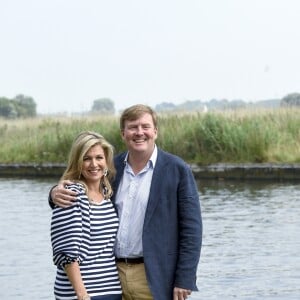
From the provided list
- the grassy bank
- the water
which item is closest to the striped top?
the water

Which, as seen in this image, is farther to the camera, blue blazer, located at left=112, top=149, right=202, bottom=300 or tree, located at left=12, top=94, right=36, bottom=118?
tree, located at left=12, top=94, right=36, bottom=118

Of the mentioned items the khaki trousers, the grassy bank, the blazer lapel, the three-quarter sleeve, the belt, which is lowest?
the grassy bank

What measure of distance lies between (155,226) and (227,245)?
6.64m

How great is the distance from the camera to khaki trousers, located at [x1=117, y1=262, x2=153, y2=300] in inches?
167

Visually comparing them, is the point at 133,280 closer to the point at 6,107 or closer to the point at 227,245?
the point at 227,245

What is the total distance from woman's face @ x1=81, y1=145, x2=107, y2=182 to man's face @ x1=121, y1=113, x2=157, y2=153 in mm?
133

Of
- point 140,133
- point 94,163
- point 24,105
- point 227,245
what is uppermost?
point 140,133

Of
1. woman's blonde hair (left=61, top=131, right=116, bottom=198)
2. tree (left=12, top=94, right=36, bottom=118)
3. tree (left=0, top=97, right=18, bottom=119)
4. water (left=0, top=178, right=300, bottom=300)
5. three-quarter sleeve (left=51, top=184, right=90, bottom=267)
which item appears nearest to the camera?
three-quarter sleeve (left=51, top=184, right=90, bottom=267)

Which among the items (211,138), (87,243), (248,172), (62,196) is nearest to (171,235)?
(87,243)

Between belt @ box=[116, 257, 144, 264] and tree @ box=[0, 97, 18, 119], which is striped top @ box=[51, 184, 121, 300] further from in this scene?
tree @ box=[0, 97, 18, 119]

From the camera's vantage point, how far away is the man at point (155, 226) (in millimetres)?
4195

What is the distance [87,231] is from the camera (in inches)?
161

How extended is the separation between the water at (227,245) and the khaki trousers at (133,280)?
381cm

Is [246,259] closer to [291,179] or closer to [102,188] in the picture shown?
Answer: [102,188]
